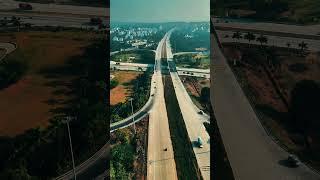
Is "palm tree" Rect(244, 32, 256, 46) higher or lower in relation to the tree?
higher

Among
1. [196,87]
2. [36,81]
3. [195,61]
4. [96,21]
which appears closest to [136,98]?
[196,87]

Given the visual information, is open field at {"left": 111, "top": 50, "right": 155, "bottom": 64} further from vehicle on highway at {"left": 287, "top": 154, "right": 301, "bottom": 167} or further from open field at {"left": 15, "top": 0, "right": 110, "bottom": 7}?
vehicle on highway at {"left": 287, "top": 154, "right": 301, "bottom": 167}

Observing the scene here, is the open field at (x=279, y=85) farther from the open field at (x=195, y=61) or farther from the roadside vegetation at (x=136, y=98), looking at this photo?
the roadside vegetation at (x=136, y=98)

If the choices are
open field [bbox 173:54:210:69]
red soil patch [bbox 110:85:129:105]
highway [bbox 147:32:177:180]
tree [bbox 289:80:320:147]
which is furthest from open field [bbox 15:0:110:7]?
tree [bbox 289:80:320:147]

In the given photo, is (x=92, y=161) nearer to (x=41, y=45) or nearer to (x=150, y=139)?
(x=150, y=139)

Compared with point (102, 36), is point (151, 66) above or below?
below

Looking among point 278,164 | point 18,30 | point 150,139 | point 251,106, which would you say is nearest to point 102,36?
point 18,30
